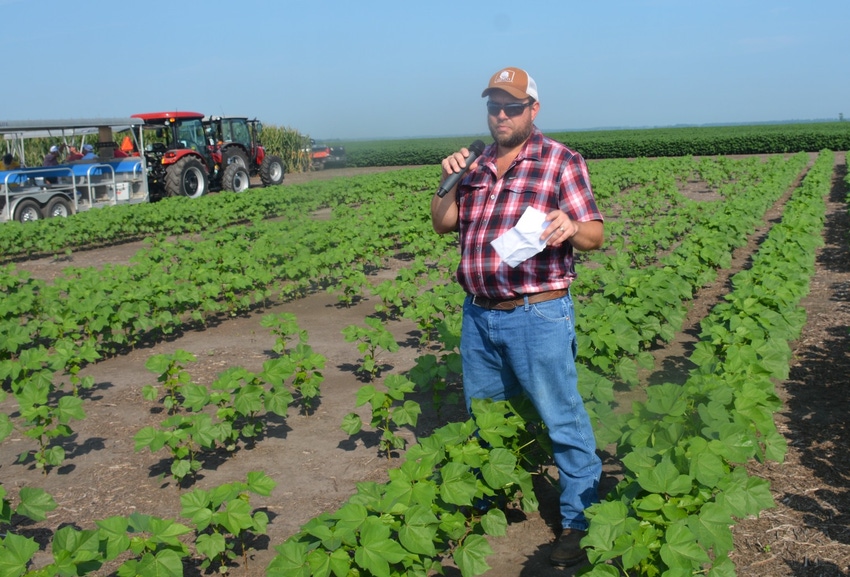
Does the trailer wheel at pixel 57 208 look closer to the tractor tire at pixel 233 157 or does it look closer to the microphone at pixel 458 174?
the tractor tire at pixel 233 157

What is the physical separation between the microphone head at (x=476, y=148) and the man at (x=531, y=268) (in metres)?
0.04

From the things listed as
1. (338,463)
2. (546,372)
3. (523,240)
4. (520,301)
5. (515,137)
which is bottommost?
(338,463)

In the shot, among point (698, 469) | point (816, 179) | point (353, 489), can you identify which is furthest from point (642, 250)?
point (816, 179)

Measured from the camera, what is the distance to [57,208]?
48.8ft

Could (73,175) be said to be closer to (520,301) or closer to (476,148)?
(476,148)

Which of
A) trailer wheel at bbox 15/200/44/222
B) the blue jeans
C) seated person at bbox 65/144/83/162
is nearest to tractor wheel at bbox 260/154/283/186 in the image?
seated person at bbox 65/144/83/162

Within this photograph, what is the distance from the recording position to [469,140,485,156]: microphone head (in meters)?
3.02

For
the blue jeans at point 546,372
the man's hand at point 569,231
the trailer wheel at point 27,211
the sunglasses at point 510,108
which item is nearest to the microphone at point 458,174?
the sunglasses at point 510,108

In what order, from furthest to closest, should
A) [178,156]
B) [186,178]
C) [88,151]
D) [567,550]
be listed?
[186,178] < [178,156] < [88,151] < [567,550]

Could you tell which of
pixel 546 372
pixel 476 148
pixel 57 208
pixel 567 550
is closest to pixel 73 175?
pixel 57 208

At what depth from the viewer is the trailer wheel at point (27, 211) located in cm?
1401

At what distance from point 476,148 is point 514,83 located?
292 mm

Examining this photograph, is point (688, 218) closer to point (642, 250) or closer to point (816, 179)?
point (642, 250)

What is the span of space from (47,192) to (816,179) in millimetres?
15178
